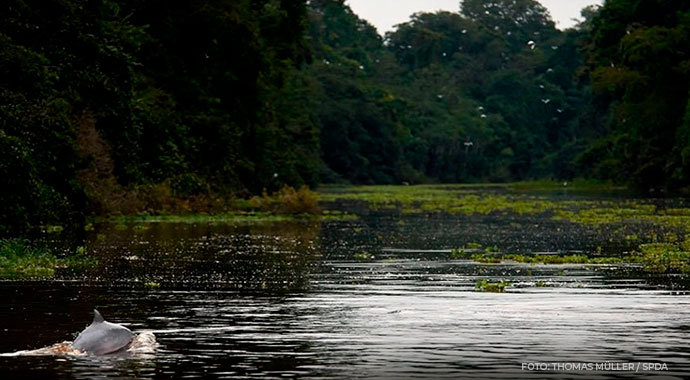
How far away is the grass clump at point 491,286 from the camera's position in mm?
21125

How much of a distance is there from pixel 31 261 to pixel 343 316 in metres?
8.89

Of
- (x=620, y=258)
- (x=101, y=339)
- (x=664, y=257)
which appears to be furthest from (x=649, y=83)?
(x=101, y=339)

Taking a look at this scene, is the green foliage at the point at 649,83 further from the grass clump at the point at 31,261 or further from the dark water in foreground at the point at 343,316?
the grass clump at the point at 31,261

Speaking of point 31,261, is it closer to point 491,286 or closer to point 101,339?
point 491,286

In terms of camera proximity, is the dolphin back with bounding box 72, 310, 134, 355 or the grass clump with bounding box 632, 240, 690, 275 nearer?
the dolphin back with bounding box 72, 310, 134, 355

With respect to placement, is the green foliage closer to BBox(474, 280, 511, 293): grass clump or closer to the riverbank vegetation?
the riverbank vegetation

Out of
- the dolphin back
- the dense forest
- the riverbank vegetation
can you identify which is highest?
the dense forest

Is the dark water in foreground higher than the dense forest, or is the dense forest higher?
the dense forest

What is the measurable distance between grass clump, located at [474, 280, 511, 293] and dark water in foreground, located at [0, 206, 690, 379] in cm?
17

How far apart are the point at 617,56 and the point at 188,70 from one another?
40.5 metres

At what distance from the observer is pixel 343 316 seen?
17.8 m

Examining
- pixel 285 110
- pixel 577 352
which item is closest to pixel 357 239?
pixel 577 352

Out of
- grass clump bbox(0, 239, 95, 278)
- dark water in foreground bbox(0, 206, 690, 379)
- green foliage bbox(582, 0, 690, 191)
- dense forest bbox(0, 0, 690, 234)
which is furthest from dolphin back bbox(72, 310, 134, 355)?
green foliage bbox(582, 0, 690, 191)

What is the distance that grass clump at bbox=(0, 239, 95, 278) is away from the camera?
2319 cm
